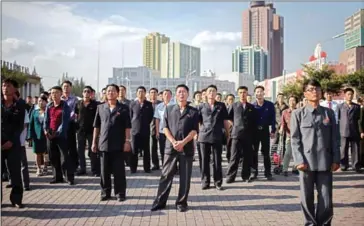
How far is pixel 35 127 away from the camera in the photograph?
8.23 m

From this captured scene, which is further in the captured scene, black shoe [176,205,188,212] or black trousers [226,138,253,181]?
black trousers [226,138,253,181]

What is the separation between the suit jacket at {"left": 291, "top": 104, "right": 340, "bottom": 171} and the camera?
4.58 metres

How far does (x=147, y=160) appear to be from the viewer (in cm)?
880

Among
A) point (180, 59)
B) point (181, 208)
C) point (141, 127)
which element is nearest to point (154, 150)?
point (141, 127)

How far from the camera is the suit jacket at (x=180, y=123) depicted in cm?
564

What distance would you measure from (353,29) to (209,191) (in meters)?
73.4

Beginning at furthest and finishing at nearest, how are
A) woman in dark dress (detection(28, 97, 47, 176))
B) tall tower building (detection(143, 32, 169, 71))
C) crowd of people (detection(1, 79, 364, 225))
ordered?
tall tower building (detection(143, 32, 169, 71)), woman in dark dress (detection(28, 97, 47, 176)), crowd of people (detection(1, 79, 364, 225))

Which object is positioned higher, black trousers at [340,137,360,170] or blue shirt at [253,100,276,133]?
blue shirt at [253,100,276,133]

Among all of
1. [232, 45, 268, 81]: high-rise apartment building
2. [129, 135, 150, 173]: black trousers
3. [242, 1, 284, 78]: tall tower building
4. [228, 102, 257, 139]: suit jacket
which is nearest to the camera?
[228, 102, 257, 139]: suit jacket

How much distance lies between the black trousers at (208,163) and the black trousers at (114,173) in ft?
5.37

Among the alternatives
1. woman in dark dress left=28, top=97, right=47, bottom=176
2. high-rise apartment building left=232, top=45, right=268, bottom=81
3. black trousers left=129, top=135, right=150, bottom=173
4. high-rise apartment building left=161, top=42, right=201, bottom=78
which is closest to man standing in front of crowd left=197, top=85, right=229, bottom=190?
black trousers left=129, top=135, right=150, bottom=173

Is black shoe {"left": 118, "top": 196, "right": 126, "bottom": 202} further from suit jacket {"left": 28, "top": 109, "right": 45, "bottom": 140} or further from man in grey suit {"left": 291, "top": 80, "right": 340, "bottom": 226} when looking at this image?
suit jacket {"left": 28, "top": 109, "right": 45, "bottom": 140}

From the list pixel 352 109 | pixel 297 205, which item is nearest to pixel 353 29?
pixel 352 109

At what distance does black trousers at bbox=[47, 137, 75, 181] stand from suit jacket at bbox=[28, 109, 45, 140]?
0.96 metres
